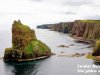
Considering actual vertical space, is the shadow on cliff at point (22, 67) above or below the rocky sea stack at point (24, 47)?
below

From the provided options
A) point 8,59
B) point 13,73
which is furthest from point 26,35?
point 13,73

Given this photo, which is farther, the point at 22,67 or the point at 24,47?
the point at 24,47

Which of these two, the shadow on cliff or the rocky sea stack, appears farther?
the rocky sea stack

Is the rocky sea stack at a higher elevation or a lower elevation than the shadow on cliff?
higher

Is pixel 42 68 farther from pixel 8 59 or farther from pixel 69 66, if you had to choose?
pixel 8 59

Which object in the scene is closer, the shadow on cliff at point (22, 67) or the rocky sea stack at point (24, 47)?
the shadow on cliff at point (22, 67)

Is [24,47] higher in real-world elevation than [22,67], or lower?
higher

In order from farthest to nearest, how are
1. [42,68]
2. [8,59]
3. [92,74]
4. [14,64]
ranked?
[8,59] < [14,64] < [42,68] < [92,74]

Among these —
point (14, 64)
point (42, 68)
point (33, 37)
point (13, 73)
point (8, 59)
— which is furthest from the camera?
point (33, 37)
